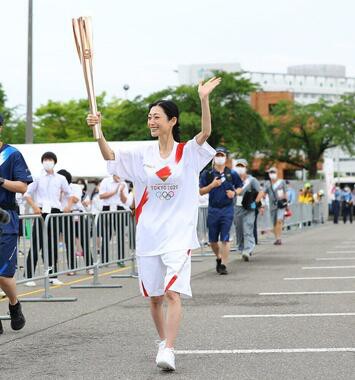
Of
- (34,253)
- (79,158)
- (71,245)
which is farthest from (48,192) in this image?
(79,158)

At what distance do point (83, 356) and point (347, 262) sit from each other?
1010 centimetres

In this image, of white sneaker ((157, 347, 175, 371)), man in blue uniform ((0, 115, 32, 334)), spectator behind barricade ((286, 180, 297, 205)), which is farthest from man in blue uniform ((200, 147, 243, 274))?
spectator behind barricade ((286, 180, 297, 205))

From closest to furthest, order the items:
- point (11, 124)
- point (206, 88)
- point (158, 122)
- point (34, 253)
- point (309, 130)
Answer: point (206, 88) → point (158, 122) → point (34, 253) → point (11, 124) → point (309, 130)

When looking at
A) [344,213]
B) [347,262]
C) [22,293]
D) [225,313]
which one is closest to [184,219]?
[225,313]

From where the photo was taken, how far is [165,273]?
6.96 m

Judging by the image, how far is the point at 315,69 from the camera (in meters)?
175

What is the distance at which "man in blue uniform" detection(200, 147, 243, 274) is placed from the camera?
14.8 meters

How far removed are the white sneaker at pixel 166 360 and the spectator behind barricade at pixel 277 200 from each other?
663 inches

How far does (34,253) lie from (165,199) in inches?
206

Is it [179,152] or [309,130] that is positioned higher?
[309,130]

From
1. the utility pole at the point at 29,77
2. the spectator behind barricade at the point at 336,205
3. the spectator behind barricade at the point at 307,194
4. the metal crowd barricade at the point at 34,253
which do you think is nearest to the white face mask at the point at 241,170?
the metal crowd barricade at the point at 34,253

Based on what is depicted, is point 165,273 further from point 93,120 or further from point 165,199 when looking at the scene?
point 93,120

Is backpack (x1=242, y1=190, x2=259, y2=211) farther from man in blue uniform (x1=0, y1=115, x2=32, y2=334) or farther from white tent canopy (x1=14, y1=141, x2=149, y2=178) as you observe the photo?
white tent canopy (x1=14, y1=141, x2=149, y2=178)

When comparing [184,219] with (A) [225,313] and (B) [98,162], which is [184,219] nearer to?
(A) [225,313]
